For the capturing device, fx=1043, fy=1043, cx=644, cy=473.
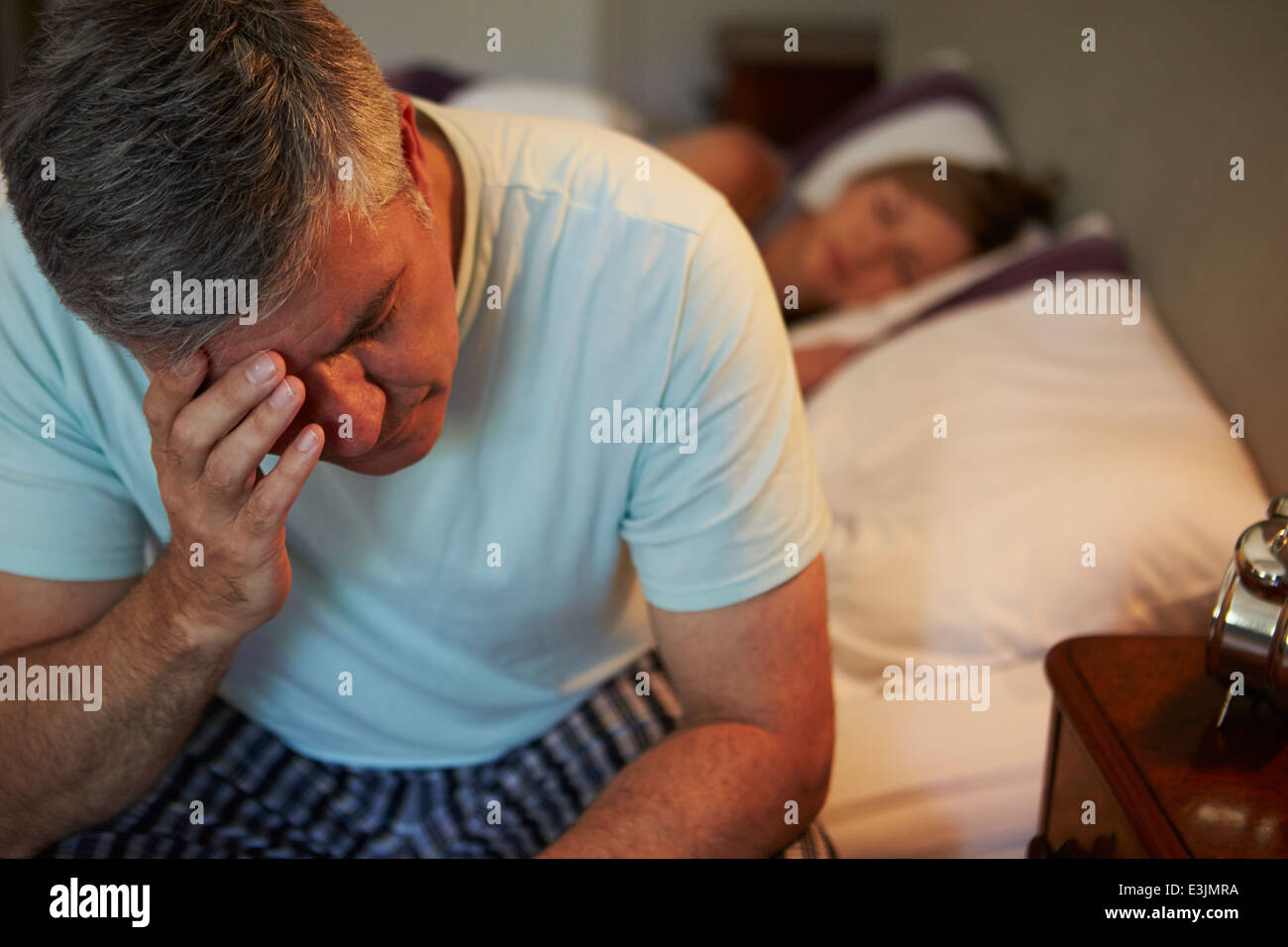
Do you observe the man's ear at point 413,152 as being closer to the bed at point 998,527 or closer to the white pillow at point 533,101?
the bed at point 998,527

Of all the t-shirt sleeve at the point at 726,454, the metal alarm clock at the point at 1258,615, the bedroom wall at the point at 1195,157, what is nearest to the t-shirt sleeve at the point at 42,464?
the t-shirt sleeve at the point at 726,454

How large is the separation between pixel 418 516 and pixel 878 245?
1.14m

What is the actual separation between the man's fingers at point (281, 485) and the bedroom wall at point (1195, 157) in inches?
32.1

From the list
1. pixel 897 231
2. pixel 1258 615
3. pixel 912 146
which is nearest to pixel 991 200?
pixel 897 231

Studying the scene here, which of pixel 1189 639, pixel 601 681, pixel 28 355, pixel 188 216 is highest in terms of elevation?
pixel 188 216

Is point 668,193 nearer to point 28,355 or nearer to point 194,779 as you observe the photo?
point 28,355

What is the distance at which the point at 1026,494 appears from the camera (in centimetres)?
99

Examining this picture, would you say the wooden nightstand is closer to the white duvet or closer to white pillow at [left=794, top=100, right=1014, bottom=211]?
the white duvet

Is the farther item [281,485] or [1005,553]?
[1005,553]

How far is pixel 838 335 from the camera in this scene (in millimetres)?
1561

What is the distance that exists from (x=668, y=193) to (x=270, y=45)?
32 centimetres

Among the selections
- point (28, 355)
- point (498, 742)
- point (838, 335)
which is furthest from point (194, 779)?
point (838, 335)

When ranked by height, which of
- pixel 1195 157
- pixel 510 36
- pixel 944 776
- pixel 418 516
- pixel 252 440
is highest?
pixel 510 36

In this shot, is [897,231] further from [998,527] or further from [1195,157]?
[998,527]
